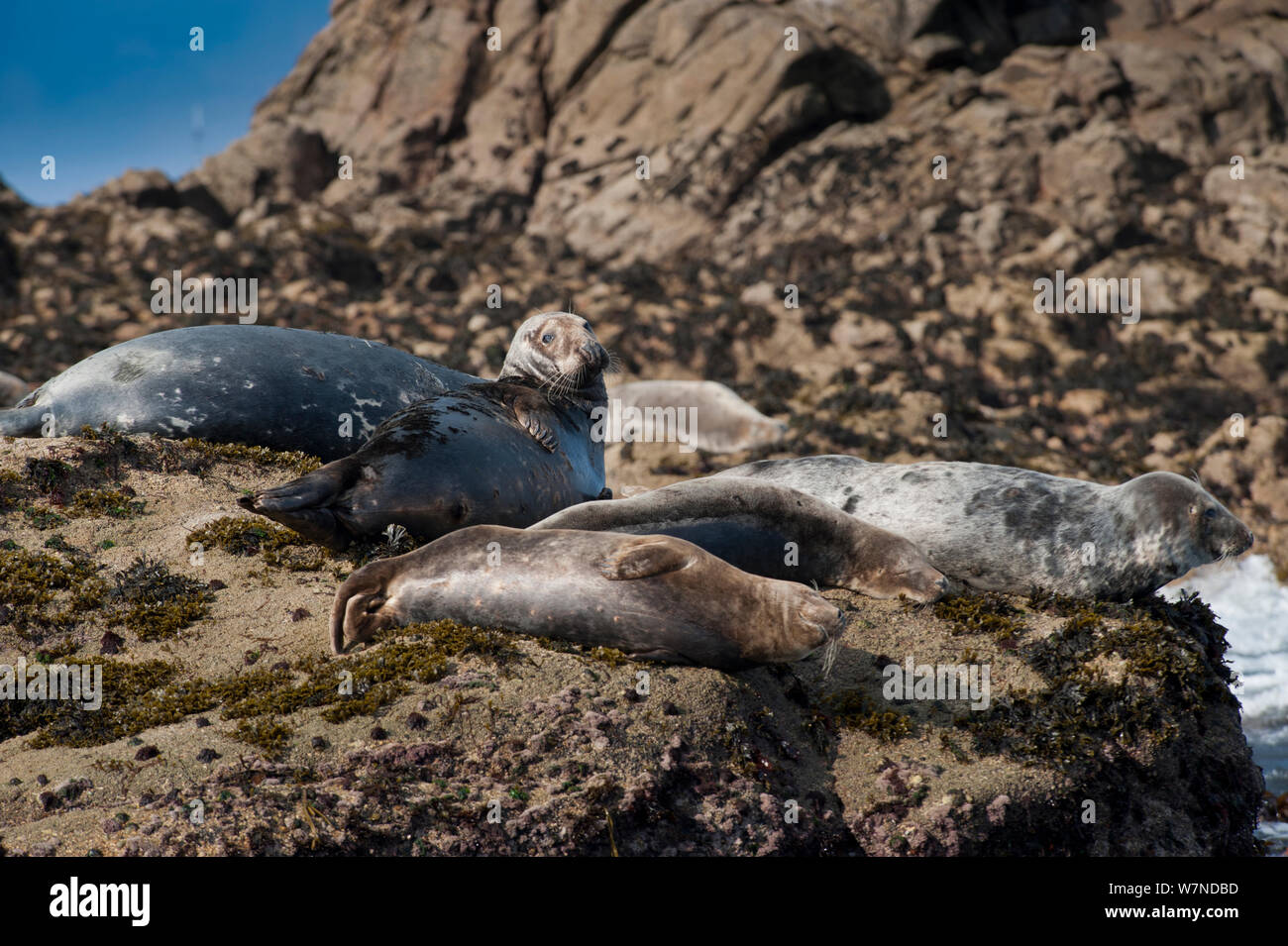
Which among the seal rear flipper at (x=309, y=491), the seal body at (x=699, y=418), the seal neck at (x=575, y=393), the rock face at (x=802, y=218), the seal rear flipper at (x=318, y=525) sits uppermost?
the rock face at (x=802, y=218)

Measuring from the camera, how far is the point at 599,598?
4645mm

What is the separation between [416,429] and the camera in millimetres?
5785

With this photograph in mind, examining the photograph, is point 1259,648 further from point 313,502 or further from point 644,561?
point 313,502

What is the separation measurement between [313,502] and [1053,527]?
4372 millimetres

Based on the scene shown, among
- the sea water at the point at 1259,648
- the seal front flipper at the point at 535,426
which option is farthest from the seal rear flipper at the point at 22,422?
the sea water at the point at 1259,648

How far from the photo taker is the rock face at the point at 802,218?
18578 mm

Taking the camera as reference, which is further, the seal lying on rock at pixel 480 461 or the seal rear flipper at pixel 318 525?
the seal lying on rock at pixel 480 461

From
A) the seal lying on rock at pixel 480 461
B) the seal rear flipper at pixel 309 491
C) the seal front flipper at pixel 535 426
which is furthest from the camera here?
the seal front flipper at pixel 535 426

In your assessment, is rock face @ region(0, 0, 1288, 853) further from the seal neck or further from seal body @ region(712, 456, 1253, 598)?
seal body @ region(712, 456, 1253, 598)

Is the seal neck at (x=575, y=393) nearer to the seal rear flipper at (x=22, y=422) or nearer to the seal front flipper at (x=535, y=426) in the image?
the seal front flipper at (x=535, y=426)

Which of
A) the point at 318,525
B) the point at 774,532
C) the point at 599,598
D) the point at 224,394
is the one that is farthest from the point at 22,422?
the point at 774,532

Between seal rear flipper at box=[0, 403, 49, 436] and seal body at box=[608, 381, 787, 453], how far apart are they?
29.4 feet

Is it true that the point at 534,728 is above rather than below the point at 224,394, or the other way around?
below

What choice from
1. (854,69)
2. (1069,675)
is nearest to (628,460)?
(1069,675)
